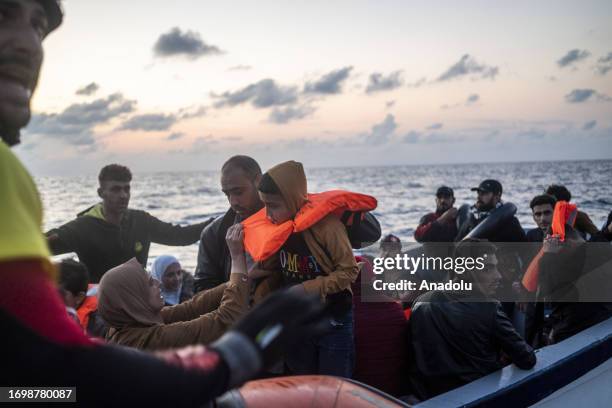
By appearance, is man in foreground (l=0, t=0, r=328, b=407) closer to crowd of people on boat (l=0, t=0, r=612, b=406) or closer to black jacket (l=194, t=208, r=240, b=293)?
crowd of people on boat (l=0, t=0, r=612, b=406)

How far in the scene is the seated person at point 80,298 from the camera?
3.22 metres

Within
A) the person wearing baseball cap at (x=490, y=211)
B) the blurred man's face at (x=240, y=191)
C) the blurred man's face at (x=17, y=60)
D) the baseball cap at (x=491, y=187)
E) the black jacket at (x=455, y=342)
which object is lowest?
the black jacket at (x=455, y=342)

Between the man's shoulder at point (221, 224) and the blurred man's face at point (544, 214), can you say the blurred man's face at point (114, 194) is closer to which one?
the man's shoulder at point (221, 224)

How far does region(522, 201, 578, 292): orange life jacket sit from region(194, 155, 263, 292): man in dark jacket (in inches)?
102

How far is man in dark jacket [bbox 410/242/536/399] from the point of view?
302 centimetres

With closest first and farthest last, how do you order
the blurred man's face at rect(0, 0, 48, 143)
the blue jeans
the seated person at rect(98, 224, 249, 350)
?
the blurred man's face at rect(0, 0, 48, 143)
the seated person at rect(98, 224, 249, 350)
the blue jeans

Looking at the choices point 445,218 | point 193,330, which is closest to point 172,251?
point 445,218

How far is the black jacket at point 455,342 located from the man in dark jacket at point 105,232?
98.9 inches

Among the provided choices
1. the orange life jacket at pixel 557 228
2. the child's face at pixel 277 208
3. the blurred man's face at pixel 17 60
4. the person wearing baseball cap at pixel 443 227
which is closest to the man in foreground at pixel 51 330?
the blurred man's face at pixel 17 60

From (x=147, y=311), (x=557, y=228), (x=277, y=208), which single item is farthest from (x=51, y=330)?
(x=557, y=228)

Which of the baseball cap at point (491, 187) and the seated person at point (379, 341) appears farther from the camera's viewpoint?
the baseball cap at point (491, 187)

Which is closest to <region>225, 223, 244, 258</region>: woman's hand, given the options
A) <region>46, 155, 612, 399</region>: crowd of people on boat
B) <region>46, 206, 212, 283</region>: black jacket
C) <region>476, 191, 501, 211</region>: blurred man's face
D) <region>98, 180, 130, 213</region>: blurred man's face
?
<region>46, 155, 612, 399</region>: crowd of people on boat

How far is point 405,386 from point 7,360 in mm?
2724

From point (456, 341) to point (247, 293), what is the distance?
1416 millimetres
